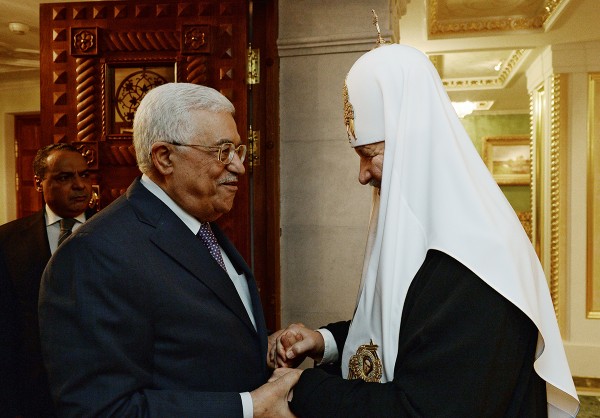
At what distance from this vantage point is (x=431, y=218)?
4.60ft

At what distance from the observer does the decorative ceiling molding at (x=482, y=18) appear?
5.18m

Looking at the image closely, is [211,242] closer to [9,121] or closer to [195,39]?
[195,39]

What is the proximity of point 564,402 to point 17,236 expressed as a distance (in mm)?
2675

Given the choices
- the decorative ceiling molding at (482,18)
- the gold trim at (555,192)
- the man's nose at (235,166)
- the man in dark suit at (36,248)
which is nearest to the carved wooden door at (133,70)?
the man in dark suit at (36,248)

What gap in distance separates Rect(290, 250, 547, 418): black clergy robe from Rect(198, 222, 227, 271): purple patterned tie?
2.06 ft

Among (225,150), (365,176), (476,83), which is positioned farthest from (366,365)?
(476,83)

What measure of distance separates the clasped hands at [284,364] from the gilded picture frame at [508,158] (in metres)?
12.5

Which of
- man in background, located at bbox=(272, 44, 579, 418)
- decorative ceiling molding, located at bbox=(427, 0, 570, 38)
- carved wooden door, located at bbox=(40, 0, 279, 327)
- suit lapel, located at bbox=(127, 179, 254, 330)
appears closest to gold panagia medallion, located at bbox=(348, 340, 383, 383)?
man in background, located at bbox=(272, 44, 579, 418)

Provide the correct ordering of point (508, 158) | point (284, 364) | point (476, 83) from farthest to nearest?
1. point (508, 158)
2. point (476, 83)
3. point (284, 364)

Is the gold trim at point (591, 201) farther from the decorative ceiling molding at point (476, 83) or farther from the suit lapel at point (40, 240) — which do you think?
the suit lapel at point (40, 240)

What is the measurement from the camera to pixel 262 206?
9.88ft

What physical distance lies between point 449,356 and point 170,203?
96cm

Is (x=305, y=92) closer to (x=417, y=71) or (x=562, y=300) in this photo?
(x=417, y=71)

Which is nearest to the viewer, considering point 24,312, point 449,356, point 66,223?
point 449,356
